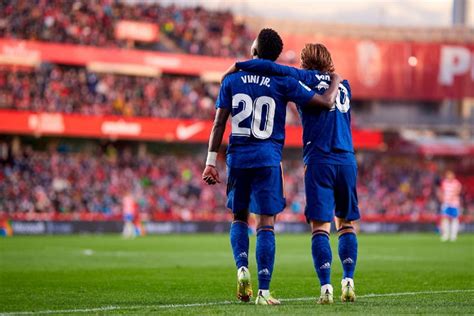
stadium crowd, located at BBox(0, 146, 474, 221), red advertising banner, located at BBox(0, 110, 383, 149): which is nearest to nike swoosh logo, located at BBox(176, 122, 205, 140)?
red advertising banner, located at BBox(0, 110, 383, 149)

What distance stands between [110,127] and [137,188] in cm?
352

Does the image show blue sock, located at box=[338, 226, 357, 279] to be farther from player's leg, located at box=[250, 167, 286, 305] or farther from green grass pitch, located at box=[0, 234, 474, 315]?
player's leg, located at box=[250, 167, 286, 305]

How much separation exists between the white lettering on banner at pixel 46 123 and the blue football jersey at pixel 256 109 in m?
34.0

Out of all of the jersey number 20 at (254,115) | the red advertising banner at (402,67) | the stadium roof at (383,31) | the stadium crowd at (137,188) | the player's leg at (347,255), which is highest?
the stadium roof at (383,31)

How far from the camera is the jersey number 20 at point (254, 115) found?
9594mm

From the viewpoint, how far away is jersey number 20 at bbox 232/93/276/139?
959 cm

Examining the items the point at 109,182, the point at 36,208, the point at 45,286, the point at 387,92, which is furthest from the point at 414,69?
the point at 45,286

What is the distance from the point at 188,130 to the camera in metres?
47.7

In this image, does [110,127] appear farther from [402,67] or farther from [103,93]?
[402,67]

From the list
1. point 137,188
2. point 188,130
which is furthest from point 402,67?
point 137,188

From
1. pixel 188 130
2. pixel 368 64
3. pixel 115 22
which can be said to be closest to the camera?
pixel 188 130

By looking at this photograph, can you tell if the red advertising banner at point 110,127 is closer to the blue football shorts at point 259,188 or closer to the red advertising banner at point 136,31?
the red advertising banner at point 136,31

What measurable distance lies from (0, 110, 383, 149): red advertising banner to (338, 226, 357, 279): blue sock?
3371 cm

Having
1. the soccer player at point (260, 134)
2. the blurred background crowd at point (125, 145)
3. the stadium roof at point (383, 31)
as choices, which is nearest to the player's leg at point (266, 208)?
the soccer player at point (260, 134)
